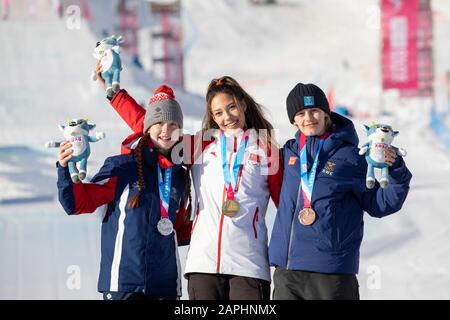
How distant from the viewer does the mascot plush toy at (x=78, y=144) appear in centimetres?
307

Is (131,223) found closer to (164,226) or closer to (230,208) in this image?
(164,226)

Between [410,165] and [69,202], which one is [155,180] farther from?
[410,165]

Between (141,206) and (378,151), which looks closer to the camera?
(378,151)

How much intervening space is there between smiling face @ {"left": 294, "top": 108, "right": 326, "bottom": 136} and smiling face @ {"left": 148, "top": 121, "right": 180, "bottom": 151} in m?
0.43

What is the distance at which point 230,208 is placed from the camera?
10.4ft

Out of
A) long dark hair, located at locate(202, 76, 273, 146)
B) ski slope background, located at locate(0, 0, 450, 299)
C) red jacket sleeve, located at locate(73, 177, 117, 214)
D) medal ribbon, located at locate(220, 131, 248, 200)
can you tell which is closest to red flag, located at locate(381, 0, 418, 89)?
ski slope background, located at locate(0, 0, 450, 299)

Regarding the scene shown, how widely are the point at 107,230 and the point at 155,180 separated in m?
0.24

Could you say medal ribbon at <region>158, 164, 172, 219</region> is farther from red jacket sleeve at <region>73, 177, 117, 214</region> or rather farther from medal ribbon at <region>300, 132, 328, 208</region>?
medal ribbon at <region>300, 132, 328, 208</region>

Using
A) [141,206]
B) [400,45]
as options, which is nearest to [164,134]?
[141,206]

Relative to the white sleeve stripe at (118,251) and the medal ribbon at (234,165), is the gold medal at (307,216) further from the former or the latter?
the white sleeve stripe at (118,251)

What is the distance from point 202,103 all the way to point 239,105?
4503mm

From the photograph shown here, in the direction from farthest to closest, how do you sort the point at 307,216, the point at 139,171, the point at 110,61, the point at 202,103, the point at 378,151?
1. the point at 202,103
2. the point at 110,61
3. the point at 139,171
4. the point at 307,216
5. the point at 378,151

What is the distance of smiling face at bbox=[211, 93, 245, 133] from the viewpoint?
329cm

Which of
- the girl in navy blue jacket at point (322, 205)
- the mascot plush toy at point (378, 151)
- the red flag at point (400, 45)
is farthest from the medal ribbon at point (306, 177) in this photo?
the red flag at point (400, 45)
